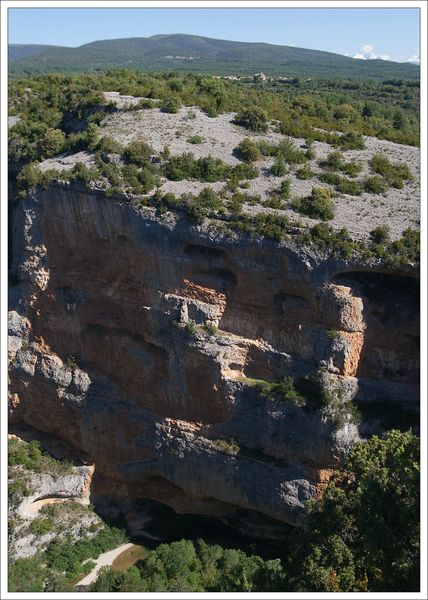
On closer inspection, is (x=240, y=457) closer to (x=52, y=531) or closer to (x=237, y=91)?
(x=52, y=531)

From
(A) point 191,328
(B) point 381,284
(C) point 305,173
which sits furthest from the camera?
(C) point 305,173

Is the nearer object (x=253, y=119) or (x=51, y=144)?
(x=253, y=119)

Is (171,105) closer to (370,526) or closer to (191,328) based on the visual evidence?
(191,328)

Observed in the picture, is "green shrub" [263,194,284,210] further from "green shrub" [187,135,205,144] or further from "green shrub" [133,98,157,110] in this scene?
"green shrub" [133,98,157,110]

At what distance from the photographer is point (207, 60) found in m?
77.9

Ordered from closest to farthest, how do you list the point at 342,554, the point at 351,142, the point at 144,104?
the point at 342,554 → the point at 351,142 → the point at 144,104

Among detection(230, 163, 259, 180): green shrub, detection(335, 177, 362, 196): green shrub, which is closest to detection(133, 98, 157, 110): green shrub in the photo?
detection(230, 163, 259, 180): green shrub

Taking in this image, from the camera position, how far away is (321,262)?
20594 millimetres

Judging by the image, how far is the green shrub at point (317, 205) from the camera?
21750 millimetres

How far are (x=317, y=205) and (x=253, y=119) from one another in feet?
25.5

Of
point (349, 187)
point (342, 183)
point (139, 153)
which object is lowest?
point (349, 187)

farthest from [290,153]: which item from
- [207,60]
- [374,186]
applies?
[207,60]

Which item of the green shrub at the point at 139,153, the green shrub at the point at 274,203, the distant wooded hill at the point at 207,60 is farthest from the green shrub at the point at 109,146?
the distant wooded hill at the point at 207,60

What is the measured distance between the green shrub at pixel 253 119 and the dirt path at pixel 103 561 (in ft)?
65.0
